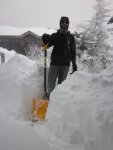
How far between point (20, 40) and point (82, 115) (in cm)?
4325

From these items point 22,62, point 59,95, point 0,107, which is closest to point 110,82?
point 59,95

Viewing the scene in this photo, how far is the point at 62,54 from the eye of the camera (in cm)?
613

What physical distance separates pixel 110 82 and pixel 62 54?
222 cm

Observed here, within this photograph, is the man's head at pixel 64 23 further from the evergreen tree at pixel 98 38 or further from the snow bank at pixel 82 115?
the evergreen tree at pixel 98 38

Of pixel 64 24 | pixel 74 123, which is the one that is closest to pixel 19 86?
pixel 64 24

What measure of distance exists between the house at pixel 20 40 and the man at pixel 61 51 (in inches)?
1497

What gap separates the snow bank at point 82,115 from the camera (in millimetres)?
3353

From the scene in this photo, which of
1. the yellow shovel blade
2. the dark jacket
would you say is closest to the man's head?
the dark jacket

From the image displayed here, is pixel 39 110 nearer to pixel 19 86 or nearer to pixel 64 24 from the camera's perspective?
pixel 19 86

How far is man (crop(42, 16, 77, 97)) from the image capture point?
6.05 m

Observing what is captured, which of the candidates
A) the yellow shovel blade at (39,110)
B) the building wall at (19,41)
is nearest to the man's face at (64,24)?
the yellow shovel blade at (39,110)

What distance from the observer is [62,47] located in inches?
241

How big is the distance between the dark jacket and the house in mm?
38068

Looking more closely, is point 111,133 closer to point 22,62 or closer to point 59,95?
point 59,95
